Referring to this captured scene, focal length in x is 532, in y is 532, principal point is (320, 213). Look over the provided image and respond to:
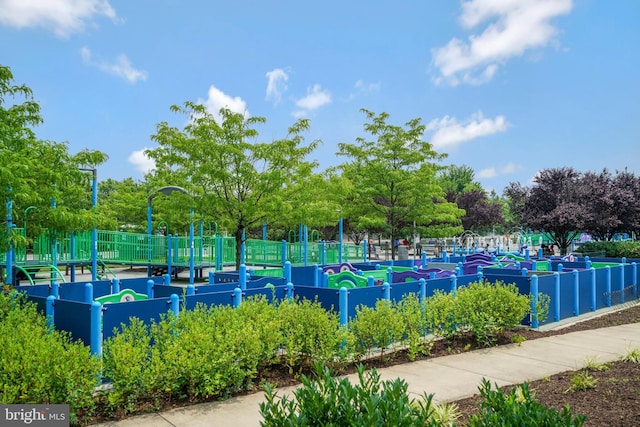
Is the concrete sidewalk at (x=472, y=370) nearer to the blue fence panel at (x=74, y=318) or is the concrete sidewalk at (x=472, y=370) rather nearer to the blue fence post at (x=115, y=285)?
the blue fence panel at (x=74, y=318)

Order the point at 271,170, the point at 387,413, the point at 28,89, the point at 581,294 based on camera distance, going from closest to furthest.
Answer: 1. the point at 387,413
2. the point at 28,89
3. the point at 581,294
4. the point at 271,170

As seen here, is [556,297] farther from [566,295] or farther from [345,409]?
[345,409]

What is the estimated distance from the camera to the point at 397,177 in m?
27.1

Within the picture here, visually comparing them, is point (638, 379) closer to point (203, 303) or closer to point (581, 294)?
point (203, 303)

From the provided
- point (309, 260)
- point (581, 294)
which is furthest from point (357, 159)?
point (581, 294)

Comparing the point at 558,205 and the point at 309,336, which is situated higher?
the point at 558,205

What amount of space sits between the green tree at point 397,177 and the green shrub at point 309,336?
20112 mm

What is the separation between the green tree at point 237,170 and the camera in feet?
59.3

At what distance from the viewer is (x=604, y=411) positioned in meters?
5.63

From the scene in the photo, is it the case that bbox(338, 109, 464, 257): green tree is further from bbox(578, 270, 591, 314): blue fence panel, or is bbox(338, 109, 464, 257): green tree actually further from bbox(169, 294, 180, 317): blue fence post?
bbox(169, 294, 180, 317): blue fence post

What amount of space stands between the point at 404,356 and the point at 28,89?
342 inches

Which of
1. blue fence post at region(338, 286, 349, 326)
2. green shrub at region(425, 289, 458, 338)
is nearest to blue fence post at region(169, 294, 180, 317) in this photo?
blue fence post at region(338, 286, 349, 326)

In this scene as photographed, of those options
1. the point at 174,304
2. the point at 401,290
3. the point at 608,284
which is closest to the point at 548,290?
the point at 608,284

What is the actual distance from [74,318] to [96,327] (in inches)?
21.3
